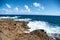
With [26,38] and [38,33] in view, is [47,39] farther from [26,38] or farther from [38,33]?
[26,38]

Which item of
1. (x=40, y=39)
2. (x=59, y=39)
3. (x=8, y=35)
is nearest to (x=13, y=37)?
(x=8, y=35)

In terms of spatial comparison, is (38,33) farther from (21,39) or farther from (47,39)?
(21,39)

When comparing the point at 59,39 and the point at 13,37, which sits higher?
the point at 13,37

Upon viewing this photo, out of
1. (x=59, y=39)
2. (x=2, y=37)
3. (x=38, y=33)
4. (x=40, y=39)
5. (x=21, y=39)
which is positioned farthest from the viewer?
(x=59, y=39)

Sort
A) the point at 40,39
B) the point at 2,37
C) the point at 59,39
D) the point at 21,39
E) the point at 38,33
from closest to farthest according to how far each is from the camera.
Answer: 1. the point at 2,37
2. the point at 21,39
3. the point at 40,39
4. the point at 38,33
5. the point at 59,39

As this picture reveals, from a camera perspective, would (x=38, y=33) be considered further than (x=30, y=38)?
Yes

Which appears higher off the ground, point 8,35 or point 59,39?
point 8,35

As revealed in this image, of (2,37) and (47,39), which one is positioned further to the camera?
(47,39)

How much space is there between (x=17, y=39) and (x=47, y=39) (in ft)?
4.24

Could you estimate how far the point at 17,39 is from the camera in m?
4.61

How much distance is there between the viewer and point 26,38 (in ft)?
14.7

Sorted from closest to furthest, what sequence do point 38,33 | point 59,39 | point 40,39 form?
point 40,39, point 38,33, point 59,39

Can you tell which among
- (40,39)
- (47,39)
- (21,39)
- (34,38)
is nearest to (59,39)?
(47,39)

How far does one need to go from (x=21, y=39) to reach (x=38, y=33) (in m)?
1.12
